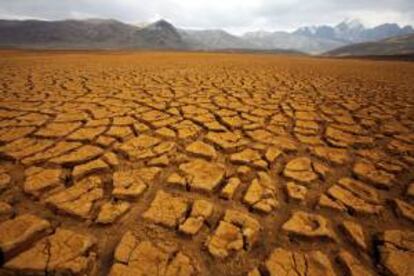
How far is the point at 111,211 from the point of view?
125 centimetres

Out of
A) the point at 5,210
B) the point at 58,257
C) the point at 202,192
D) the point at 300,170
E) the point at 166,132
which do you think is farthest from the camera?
the point at 166,132

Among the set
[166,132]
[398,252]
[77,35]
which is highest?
[77,35]

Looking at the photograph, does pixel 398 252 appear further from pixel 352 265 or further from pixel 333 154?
pixel 333 154

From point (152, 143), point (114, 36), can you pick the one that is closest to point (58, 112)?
point (152, 143)

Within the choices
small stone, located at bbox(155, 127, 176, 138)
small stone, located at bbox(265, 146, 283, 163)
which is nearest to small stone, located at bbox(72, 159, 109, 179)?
small stone, located at bbox(155, 127, 176, 138)

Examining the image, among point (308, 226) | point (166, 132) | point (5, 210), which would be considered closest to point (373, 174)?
point (308, 226)

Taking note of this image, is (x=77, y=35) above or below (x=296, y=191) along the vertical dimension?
above

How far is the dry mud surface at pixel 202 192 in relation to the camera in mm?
1032

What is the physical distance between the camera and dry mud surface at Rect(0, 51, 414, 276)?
103 centimetres

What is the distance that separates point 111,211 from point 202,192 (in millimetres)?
500

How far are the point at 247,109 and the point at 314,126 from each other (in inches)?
30.8

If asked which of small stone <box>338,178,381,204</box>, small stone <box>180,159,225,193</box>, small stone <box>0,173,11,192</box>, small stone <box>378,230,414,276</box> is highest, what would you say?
small stone <box>0,173,11,192</box>

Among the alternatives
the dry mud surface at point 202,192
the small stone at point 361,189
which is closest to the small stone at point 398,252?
the dry mud surface at point 202,192

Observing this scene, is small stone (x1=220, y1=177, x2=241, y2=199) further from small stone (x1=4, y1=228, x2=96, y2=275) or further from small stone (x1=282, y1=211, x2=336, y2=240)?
small stone (x1=4, y1=228, x2=96, y2=275)
